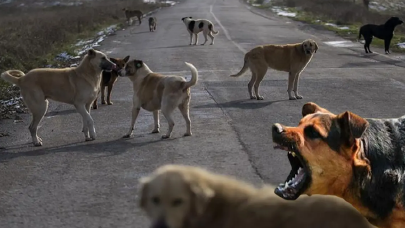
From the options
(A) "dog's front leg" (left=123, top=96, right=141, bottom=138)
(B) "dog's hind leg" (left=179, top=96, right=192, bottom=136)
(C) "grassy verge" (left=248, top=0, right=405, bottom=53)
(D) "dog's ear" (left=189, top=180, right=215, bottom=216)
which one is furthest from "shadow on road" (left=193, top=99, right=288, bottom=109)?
(C) "grassy verge" (left=248, top=0, right=405, bottom=53)

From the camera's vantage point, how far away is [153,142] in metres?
9.14

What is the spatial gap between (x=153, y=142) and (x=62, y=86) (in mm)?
1742

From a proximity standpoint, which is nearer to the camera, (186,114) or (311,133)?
(311,133)

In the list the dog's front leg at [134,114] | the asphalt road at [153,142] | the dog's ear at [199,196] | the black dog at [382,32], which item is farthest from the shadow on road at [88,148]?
the black dog at [382,32]

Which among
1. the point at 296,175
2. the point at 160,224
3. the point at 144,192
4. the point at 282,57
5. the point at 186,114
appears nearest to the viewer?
the point at 296,175

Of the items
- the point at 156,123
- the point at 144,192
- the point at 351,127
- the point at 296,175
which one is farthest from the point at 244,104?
the point at 351,127

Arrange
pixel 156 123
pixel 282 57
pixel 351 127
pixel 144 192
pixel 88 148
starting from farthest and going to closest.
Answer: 1. pixel 282 57
2. pixel 156 123
3. pixel 88 148
4. pixel 144 192
5. pixel 351 127

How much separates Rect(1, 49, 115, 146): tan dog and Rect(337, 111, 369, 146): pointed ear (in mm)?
6368

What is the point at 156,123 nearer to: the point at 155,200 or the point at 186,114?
the point at 186,114

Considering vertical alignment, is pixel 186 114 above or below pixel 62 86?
below

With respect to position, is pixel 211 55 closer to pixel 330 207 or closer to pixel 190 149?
pixel 190 149

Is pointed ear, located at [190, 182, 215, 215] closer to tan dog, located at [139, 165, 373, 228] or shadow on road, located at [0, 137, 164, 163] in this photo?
tan dog, located at [139, 165, 373, 228]

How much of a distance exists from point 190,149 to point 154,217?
440cm

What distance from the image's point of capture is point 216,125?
10125 mm
